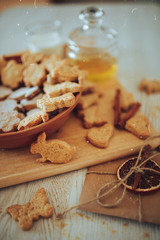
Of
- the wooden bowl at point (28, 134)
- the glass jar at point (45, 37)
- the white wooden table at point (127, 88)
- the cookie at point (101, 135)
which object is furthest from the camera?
the glass jar at point (45, 37)

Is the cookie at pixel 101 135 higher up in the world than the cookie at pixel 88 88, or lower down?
lower down

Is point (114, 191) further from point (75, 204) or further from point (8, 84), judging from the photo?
point (8, 84)

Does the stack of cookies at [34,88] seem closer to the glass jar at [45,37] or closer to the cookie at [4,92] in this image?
the cookie at [4,92]

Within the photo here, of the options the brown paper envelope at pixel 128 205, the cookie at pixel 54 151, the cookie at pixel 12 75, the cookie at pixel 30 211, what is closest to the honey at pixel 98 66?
the cookie at pixel 12 75

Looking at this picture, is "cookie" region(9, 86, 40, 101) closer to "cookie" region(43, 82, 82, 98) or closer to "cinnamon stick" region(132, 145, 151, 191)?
"cookie" region(43, 82, 82, 98)

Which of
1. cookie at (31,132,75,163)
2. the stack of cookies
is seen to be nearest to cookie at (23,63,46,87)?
the stack of cookies

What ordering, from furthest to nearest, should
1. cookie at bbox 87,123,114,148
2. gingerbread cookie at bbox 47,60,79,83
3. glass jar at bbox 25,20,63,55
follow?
1. glass jar at bbox 25,20,63,55
2. gingerbread cookie at bbox 47,60,79,83
3. cookie at bbox 87,123,114,148

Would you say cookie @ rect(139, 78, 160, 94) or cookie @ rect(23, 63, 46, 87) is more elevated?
cookie @ rect(23, 63, 46, 87)
